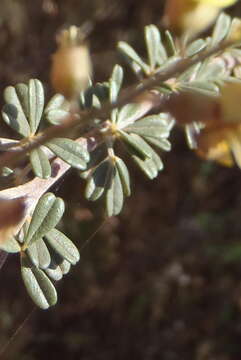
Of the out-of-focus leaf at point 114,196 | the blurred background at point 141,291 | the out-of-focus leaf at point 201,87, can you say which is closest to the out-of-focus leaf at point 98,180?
the out-of-focus leaf at point 114,196

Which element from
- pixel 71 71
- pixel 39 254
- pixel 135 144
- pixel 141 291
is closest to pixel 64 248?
pixel 39 254

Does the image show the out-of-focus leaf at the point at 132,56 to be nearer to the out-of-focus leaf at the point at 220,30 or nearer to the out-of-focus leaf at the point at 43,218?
the out-of-focus leaf at the point at 220,30

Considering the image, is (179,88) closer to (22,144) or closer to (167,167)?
(22,144)

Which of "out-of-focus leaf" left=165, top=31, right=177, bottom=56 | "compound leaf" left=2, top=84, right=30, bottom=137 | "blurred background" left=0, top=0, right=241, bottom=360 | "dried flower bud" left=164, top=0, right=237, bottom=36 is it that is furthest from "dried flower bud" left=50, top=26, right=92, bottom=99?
"blurred background" left=0, top=0, right=241, bottom=360

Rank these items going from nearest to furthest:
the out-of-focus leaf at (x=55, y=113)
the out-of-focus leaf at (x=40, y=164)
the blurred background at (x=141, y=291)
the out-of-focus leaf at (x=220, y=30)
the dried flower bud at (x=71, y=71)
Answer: the dried flower bud at (x=71, y=71), the out-of-focus leaf at (x=40, y=164), the out-of-focus leaf at (x=55, y=113), the out-of-focus leaf at (x=220, y=30), the blurred background at (x=141, y=291)

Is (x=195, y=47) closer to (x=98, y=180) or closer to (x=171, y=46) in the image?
(x=171, y=46)

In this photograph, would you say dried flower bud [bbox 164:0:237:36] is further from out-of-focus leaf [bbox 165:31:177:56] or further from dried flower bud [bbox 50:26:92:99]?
out-of-focus leaf [bbox 165:31:177:56]
